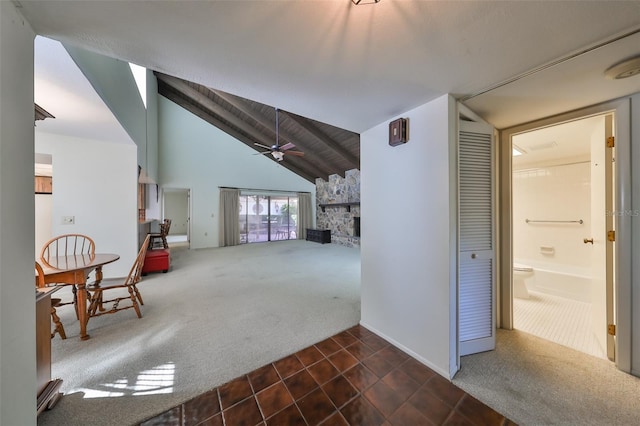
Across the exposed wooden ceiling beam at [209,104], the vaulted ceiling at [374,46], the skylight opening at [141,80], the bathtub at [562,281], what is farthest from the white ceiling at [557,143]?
the exposed wooden ceiling beam at [209,104]

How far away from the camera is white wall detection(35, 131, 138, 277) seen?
10.7 feet

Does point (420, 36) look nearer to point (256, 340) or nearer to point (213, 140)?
point (256, 340)

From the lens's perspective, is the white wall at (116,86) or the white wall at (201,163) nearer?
the white wall at (116,86)

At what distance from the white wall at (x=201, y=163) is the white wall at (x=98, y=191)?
3.27m

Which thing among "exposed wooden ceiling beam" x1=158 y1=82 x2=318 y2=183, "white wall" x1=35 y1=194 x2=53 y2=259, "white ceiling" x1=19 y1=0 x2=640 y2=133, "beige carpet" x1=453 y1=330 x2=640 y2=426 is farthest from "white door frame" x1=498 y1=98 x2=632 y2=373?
"exposed wooden ceiling beam" x1=158 y1=82 x2=318 y2=183

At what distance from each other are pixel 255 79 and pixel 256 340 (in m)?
2.11

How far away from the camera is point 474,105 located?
169 cm

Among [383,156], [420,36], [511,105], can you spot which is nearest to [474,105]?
[511,105]

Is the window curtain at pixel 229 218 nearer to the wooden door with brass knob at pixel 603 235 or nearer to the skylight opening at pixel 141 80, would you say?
the skylight opening at pixel 141 80

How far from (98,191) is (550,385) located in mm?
5703

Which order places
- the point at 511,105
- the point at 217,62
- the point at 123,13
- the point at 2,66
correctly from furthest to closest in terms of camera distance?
the point at 511,105 → the point at 217,62 → the point at 123,13 → the point at 2,66

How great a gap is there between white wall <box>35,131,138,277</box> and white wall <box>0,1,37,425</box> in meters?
3.30

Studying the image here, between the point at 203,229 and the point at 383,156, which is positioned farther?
the point at 203,229

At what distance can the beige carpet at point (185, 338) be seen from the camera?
1355 millimetres
